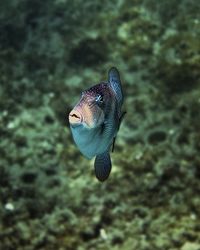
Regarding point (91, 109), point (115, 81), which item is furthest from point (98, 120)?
point (115, 81)

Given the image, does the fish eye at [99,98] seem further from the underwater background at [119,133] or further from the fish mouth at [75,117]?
the underwater background at [119,133]

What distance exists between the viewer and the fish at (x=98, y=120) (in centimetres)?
119

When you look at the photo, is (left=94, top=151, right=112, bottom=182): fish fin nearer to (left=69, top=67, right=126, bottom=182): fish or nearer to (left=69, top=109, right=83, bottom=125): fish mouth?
(left=69, top=67, right=126, bottom=182): fish

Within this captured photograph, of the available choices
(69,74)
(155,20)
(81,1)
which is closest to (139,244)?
(69,74)

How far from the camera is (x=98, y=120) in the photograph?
1244 millimetres

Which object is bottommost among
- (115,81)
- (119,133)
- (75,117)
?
(75,117)

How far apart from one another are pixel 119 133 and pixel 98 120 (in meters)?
2.97

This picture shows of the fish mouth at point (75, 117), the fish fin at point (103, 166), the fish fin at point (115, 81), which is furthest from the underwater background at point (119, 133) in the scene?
the fish mouth at point (75, 117)

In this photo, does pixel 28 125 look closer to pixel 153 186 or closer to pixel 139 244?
pixel 153 186

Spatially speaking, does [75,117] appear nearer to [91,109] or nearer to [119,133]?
[91,109]

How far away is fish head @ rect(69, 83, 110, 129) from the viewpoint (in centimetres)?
117

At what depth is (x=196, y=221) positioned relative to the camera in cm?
344

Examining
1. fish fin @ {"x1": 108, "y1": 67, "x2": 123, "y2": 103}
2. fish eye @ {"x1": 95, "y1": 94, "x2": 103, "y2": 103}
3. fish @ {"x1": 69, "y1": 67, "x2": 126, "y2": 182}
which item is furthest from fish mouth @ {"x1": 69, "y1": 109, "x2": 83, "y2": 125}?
fish fin @ {"x1": 108, "y1": 67, "x2": 123, "y2": 103}

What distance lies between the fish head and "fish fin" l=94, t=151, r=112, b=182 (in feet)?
0.66
